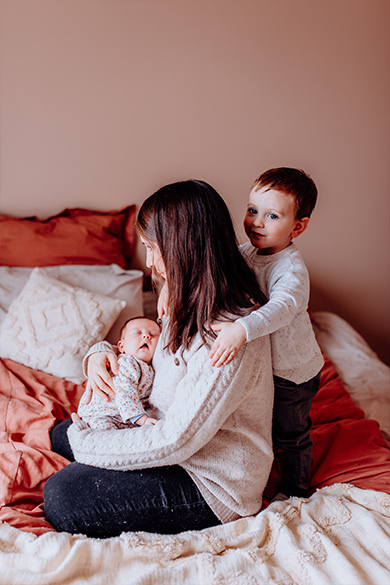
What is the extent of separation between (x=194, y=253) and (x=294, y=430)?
61cm

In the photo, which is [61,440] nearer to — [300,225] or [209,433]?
[209,433]

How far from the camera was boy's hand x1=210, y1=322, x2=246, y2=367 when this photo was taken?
3.46ft

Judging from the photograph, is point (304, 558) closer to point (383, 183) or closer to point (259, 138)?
point (259, 138)

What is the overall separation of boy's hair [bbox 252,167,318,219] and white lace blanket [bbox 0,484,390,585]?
0.78 m

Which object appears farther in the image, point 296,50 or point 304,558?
point 296,50

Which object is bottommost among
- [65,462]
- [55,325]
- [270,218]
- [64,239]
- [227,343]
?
[65,462]

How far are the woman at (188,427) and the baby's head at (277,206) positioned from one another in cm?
16

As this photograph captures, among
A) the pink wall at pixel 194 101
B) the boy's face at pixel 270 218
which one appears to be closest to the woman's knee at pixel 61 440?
the boy's face at pixel 270 218

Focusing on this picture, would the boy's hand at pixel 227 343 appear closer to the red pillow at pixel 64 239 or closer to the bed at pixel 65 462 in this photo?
the bed at pixel 65 462

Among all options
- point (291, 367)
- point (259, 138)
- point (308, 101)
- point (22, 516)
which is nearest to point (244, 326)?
point (291, 367)

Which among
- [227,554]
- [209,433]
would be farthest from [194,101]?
[227,554]

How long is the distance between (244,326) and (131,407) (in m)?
0.37

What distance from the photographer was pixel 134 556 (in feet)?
3.34

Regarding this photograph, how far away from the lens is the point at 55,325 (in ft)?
6.17
